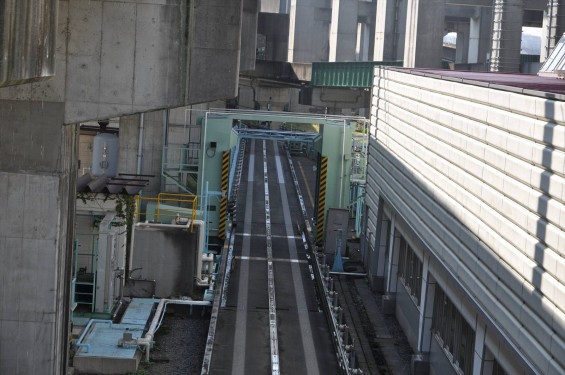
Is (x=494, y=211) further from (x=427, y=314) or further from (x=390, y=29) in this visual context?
(x=390, y=29)

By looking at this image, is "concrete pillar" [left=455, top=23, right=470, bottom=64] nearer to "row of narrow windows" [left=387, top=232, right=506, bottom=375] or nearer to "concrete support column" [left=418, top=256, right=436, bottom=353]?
"row of narrow windows" [left=387, top=232, right=506, bottom=375]

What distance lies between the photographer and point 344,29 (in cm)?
6681

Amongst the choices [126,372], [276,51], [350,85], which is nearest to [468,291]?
[126,372]

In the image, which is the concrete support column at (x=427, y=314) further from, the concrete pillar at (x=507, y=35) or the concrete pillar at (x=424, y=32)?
the concrete pillar at (x=424, y=32)

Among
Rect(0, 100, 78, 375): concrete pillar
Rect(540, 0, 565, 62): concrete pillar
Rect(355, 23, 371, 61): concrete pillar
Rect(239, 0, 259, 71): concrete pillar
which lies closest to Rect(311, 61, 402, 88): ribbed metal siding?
Rect(540, 0, 565, 62): concrete pillar

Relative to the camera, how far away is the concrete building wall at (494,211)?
12.8 metres

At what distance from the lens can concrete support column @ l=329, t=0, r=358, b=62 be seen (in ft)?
218

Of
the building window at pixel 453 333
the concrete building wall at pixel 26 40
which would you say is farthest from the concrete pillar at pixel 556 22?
the concrete building wall at pixel 26 40

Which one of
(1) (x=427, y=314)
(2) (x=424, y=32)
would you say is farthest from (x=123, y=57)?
(2) (x=424, y=32)

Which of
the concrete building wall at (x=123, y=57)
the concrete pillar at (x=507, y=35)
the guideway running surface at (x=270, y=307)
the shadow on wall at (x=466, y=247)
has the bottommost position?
the guideway running surface at (x=270, y=307)

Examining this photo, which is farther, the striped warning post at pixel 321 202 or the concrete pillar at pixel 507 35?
the concrete pillar at pixel 507 35

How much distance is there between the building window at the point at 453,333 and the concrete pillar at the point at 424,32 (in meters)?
28.1

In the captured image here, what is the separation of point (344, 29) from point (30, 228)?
5359 cm

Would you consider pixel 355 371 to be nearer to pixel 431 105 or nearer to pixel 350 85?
pixel 431 105
